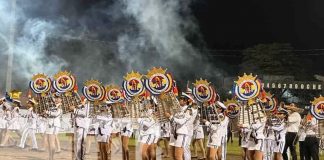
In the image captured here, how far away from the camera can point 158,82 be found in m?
8.77

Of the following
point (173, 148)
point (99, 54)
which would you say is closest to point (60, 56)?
point (99, 54)

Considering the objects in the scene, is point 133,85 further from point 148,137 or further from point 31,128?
point 31,128

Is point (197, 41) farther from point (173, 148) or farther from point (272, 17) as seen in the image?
point (173, 148)

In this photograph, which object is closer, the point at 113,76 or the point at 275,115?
the point at 275,115

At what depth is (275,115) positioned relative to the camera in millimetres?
9508

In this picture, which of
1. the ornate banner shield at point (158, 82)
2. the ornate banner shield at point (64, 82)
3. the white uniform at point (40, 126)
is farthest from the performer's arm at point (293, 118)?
the white uniform at point (40, 126)

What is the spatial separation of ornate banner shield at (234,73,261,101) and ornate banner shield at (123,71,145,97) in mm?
1738

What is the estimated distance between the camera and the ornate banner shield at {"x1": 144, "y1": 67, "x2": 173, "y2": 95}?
8758 millimetres

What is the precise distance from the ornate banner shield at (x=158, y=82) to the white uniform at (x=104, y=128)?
4.41 feet

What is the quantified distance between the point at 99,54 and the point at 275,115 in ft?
53.7

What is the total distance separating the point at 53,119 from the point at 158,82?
248 centimetres

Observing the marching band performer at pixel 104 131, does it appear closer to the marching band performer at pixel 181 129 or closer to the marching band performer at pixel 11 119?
the marching band performer at pixel 181 129

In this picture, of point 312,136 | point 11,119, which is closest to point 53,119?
point 11,119

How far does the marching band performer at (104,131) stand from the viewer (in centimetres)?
955
